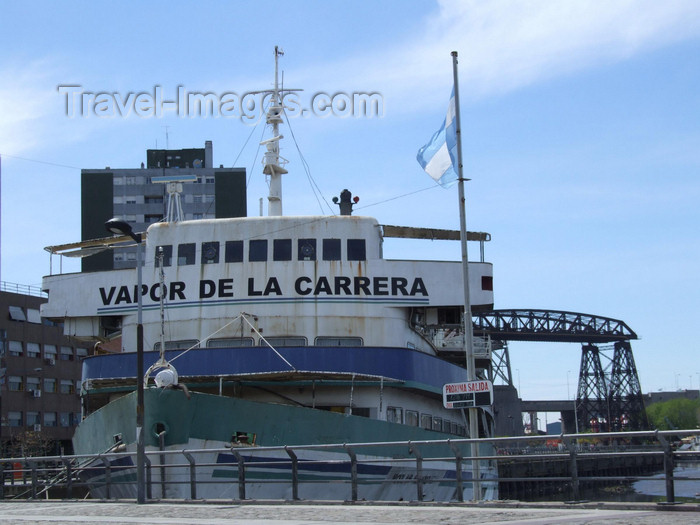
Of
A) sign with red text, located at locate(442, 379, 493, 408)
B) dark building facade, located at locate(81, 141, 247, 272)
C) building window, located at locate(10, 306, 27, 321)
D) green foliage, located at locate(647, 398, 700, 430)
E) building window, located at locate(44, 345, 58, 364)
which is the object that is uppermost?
dark building facade, located at locate(81, 141, 247, 272)

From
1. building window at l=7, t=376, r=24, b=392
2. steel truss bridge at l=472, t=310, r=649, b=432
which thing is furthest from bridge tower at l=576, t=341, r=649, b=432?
building window at l=7, t=376, r=24, b=392

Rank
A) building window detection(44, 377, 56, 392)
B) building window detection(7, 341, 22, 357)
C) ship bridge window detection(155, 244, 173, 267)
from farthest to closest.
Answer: building window detection(44, 377, 56, 392) < building window detection(7, 341, 22, 357) < ship bridge window detection(155, 244, 173, 267)

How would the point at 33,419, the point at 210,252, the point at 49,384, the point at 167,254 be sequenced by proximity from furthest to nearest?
the point at 49,384, the point at 33,419, the point at 167,254, the point at 210,252

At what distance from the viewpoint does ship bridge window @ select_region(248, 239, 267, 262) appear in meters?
25.2

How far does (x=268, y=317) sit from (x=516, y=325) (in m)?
95.1

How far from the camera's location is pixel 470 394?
19.2 meters

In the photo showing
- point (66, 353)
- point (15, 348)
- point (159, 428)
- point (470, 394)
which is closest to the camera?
point (470, 394)

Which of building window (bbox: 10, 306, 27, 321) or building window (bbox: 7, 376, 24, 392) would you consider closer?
building window (bbox: 7, 376, 24, 392)

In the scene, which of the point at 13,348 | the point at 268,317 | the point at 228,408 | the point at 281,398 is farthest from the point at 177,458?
the point at 13,348

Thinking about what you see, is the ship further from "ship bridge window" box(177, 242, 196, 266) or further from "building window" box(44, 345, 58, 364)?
"building window" box(44, 345, 58, 364)

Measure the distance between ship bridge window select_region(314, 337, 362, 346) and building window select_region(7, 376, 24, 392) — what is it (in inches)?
2215

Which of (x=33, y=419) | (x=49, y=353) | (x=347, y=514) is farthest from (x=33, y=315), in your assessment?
(x=347, y=514)

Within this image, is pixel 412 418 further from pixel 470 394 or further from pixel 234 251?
pixel 234 251

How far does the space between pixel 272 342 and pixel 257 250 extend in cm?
256
